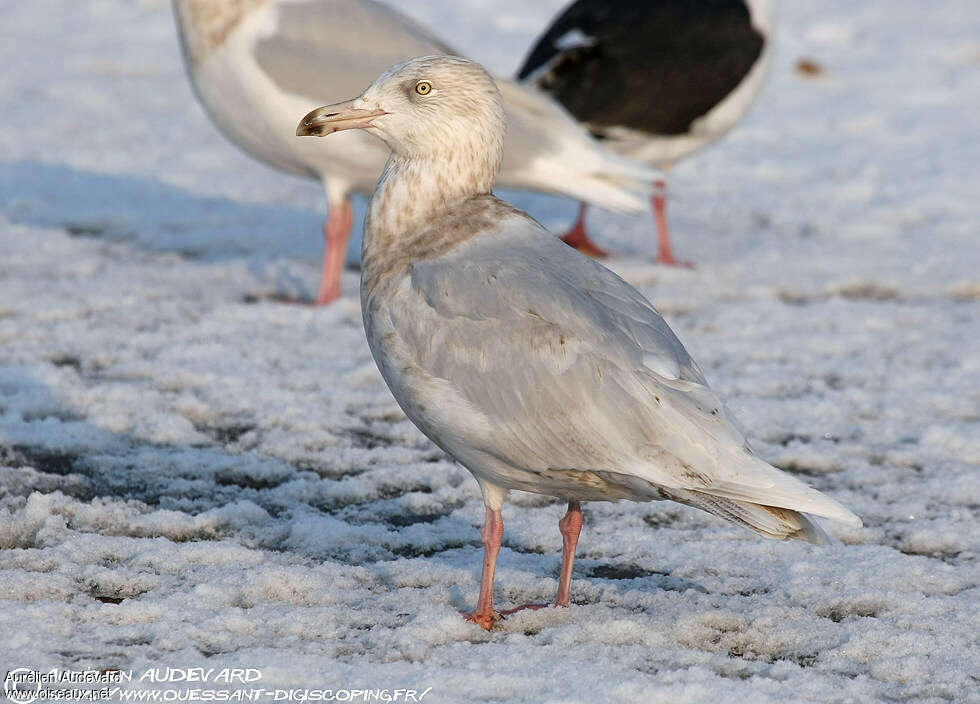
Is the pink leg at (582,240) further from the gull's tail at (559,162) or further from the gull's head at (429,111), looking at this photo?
the gull's head at (429,111)

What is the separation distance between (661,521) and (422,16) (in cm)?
921

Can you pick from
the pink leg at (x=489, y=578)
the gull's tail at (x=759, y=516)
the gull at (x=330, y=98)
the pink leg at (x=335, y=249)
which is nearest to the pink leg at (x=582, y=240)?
the gull at (x=330, y=98)

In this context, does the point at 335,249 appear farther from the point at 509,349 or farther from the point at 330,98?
the point at 509,349

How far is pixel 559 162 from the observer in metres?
6.68

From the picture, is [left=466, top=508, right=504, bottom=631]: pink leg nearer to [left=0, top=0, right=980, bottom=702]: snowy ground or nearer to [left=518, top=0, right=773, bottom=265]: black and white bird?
[left=0, top=0, right=980, bottom=702]: snowy ground

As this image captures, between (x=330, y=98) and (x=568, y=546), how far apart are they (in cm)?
351

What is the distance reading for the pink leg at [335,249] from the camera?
6797 mm

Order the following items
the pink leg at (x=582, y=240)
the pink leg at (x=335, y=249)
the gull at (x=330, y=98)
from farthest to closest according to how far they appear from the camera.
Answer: the pink leg at (x=582, y=240), the pink leg at (x=335, y=249), the gull at (x=330, y=98)

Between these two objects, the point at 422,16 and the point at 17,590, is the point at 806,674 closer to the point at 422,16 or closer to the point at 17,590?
the point at 17,590

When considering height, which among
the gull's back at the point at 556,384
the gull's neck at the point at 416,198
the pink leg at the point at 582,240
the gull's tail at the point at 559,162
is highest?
the gull's neck at the point at 416,198

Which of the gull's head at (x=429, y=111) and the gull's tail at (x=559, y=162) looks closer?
the gull's head at (x=429, y=111)

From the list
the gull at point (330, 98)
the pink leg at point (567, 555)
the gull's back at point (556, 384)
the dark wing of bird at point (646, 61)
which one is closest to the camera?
the gull's back at point (556, 384)

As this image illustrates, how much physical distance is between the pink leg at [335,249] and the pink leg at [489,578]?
3262 millimetres

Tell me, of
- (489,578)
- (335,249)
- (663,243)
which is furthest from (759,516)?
(663,243)
